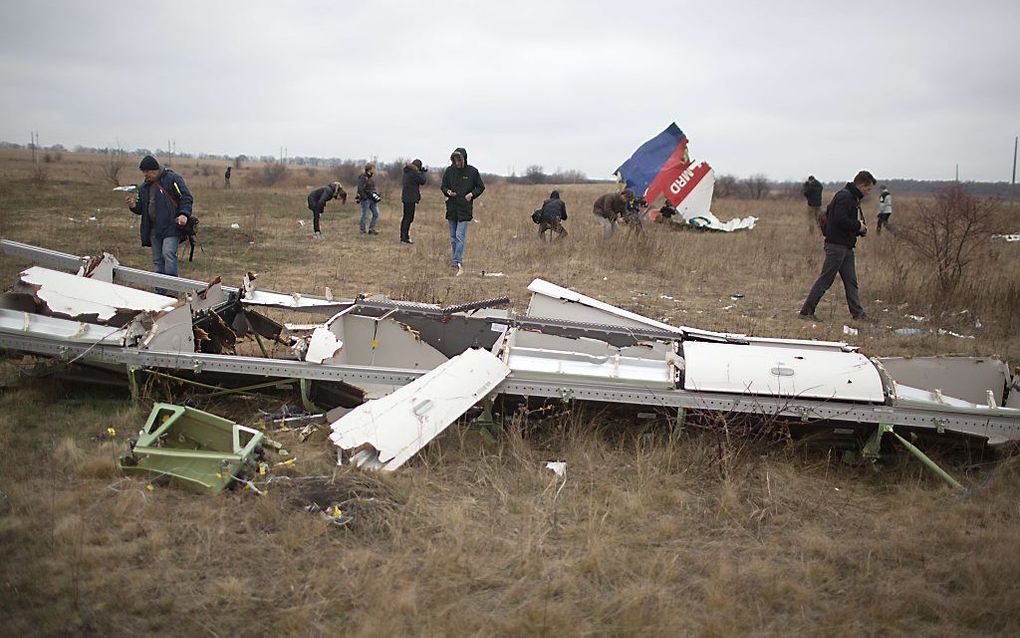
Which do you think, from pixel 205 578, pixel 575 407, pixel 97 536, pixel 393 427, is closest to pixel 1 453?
pixel 97 536

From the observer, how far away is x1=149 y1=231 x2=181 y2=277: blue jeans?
702cm

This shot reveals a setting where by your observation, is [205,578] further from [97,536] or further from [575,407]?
[575,407]

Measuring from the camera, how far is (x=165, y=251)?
7.02m

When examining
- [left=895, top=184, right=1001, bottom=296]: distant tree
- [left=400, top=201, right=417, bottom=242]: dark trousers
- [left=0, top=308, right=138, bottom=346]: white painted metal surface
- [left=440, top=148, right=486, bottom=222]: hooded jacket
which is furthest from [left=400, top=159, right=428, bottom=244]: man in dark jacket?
[left=0, top=308, right=138, bottom=346]: white painted metal surface

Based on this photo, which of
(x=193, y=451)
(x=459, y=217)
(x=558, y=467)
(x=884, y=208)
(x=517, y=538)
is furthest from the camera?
(x=884, y=208)

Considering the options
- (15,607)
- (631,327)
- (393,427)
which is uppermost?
(631,327)

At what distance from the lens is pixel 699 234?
642 inches

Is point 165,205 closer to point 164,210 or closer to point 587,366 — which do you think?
point 164,210

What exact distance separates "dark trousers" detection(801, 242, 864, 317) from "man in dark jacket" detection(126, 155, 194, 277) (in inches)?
265

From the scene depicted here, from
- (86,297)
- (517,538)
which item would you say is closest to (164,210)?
(86,297)

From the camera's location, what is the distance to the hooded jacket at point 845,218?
775 centimetres

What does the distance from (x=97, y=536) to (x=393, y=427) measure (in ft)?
4.63

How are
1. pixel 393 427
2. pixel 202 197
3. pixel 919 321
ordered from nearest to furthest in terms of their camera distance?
pixel 393 427
pixel 919 321
pixel 202 197

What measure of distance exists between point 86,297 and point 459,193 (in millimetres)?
5807
